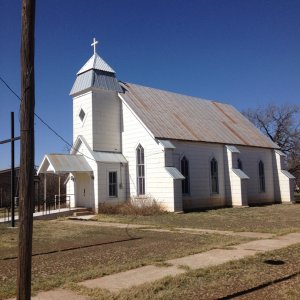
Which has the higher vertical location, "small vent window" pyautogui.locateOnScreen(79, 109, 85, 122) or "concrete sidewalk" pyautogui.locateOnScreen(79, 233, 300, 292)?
"small vent window" pyautogui.locateOnScreen(79, 109, 85, 122)

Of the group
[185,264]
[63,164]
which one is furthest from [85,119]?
[185,264]

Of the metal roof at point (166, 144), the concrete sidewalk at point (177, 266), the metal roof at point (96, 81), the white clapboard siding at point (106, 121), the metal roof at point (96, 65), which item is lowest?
the concrete sidewalk at point (177, 266)

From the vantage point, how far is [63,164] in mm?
27500

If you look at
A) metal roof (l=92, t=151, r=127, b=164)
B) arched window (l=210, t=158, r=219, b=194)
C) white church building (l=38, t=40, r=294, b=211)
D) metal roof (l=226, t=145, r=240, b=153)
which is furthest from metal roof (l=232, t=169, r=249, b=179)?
metal roof (l=92, t=151, r=127, b=164)

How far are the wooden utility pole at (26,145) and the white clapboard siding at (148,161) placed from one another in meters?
20.2

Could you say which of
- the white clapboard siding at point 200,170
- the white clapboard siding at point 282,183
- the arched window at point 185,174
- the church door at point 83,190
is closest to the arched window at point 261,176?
the white clapboard siding at point 282,183

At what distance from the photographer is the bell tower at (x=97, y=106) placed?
29.6 m

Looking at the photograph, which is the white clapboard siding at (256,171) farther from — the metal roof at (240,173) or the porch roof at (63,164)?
the porch roof at (63,164)

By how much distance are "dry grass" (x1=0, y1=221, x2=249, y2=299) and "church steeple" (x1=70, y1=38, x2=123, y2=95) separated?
46.7 ft

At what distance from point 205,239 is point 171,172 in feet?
41.8

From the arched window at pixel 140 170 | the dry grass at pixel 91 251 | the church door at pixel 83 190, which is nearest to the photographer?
the dry grass at pixel 91 251

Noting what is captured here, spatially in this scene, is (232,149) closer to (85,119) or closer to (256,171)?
(256,171)

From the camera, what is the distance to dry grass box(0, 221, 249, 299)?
8891 millimetres

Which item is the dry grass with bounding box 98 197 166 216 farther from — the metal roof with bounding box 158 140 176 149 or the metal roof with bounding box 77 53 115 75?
the metal roof with bounding box 77 53 115 75
